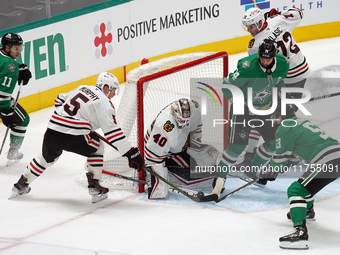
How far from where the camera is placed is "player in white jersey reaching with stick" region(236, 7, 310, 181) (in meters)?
5.06

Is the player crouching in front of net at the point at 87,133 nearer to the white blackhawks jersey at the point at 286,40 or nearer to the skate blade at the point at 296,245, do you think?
the skate blade at the point at 296,245

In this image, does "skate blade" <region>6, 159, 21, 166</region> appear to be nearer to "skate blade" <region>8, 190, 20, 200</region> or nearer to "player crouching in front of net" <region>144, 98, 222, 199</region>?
"skate blade" <region>8, 190, 20, 200</region>

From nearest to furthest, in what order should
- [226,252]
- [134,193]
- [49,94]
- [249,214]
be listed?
1. [226,252]
2. [249,214]
3. [134,193]
4. [49,94]

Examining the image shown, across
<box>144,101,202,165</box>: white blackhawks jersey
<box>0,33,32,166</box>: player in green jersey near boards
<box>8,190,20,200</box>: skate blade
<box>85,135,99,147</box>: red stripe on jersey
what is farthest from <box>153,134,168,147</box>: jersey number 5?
<box>0,33,32,166</box>: player in green jersey near boards

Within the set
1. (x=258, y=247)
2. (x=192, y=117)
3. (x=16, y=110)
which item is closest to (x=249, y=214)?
(x=258, y=247)

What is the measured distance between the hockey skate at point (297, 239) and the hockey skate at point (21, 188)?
187cm

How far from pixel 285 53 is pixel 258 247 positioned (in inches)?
75.1

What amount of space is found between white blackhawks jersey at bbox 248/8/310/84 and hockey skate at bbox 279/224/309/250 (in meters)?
1.79

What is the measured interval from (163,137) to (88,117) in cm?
55

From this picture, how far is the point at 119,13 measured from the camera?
287 inches

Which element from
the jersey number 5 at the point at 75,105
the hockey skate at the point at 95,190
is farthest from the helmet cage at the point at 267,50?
the hockey skate at the point at 95,190

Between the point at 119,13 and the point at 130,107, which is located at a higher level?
the point at 119,13

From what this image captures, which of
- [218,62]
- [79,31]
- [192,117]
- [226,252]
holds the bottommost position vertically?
[226,252]

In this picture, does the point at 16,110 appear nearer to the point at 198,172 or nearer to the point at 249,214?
the point at 198,172
